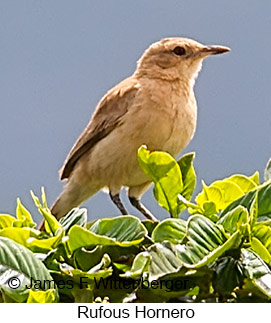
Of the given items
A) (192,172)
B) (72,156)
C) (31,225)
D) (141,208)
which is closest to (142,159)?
(192,172)

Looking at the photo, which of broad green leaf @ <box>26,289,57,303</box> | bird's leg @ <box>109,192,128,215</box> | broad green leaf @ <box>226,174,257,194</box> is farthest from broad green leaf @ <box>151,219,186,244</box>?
bird's leg @ <box>109,192,128,215</box>

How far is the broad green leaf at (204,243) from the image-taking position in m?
1.08

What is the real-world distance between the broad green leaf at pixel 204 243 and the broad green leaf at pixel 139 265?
0.05m

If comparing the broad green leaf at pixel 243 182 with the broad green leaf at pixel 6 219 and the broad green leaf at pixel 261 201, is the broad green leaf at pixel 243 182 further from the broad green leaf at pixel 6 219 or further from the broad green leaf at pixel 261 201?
the broad green leaf at pixel 6 219

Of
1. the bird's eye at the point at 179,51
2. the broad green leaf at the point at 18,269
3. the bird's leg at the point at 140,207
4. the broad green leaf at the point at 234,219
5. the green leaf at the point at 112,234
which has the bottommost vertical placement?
the bird's leg at the point at 140,207

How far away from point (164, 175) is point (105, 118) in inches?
98.0

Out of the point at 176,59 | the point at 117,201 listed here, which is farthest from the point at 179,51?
the point at 117,201

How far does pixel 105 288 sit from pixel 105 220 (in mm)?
130

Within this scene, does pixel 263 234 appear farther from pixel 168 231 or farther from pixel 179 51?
pixel 179 51

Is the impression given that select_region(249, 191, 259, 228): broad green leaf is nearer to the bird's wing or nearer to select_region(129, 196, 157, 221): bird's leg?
select_region(129, 196, 157, 221): bird's leg

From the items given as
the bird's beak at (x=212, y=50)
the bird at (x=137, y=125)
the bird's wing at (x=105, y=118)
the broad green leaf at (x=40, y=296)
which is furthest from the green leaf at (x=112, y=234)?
the bird's beak at (x=212, y=50)

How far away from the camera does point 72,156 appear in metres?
4.00

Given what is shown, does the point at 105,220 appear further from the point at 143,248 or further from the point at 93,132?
the point at 93,132

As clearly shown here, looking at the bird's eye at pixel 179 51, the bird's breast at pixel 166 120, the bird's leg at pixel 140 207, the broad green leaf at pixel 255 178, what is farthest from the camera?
the bird's eye at pixel 179 51
